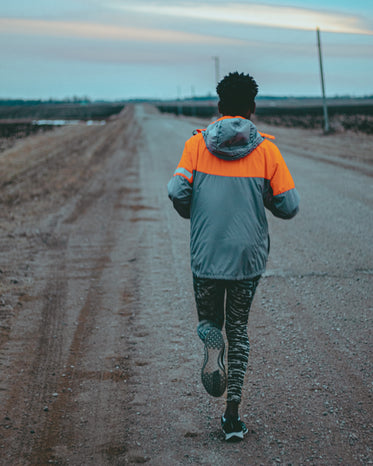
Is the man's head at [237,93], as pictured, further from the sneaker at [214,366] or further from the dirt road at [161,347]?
the dirt road at [161,347]

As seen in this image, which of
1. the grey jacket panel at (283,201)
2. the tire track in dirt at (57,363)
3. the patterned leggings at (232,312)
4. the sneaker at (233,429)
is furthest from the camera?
the tire track in dirt at (57,363)

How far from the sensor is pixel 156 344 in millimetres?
4477

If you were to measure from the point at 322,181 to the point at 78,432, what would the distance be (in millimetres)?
10848

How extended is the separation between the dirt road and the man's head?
6.25 feet

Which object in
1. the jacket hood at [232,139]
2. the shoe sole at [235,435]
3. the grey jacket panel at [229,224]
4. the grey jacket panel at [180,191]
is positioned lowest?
the shoe sole at [235,435]

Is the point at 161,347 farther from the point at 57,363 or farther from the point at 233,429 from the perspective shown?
the point at 233,429

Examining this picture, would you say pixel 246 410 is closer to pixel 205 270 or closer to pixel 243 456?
pixel 243 456

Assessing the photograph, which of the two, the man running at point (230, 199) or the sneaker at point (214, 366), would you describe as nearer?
the man running at point (230, 199)

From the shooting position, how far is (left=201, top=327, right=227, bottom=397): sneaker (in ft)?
9.55

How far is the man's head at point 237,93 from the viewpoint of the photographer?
2885 mm

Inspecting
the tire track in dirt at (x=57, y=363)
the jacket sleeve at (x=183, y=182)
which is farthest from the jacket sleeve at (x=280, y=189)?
the tire track in dirt at (x=57, y=363)

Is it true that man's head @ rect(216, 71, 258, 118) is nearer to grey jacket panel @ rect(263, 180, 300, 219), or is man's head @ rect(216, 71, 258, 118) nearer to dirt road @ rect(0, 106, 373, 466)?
grey jacket panel @ rect(263, 180, 300, 219)

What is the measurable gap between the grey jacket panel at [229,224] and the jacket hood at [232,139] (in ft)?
0.45

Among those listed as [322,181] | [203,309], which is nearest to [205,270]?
[203,309]
